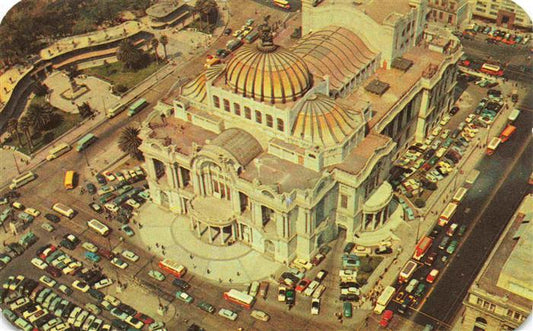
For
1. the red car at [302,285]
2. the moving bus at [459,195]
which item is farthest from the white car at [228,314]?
the moving bus at [459,195]

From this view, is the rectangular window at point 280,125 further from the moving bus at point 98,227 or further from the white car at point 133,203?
the moving bus at point 98,227

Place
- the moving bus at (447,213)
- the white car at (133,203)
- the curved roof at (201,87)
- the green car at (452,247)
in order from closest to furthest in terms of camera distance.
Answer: the green car at (452,247)
the moving bus at (447,213)
the curved roof at (201,87)
the white car at (133,203)

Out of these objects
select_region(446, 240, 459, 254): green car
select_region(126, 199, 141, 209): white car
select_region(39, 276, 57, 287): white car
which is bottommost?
select_region(446, 240, 459, 254): green car

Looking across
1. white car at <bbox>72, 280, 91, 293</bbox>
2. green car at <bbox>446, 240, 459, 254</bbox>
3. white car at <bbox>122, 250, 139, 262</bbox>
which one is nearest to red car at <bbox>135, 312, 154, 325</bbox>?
white car at <bbox>72, 280, 91, 293</bbox>

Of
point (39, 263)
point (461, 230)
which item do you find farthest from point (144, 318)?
point (461, 230)

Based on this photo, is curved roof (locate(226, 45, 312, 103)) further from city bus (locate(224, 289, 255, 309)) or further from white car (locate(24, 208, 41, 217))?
white car (locate(24, 208, 41, 217))

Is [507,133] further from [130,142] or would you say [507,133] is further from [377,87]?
[130,142]
